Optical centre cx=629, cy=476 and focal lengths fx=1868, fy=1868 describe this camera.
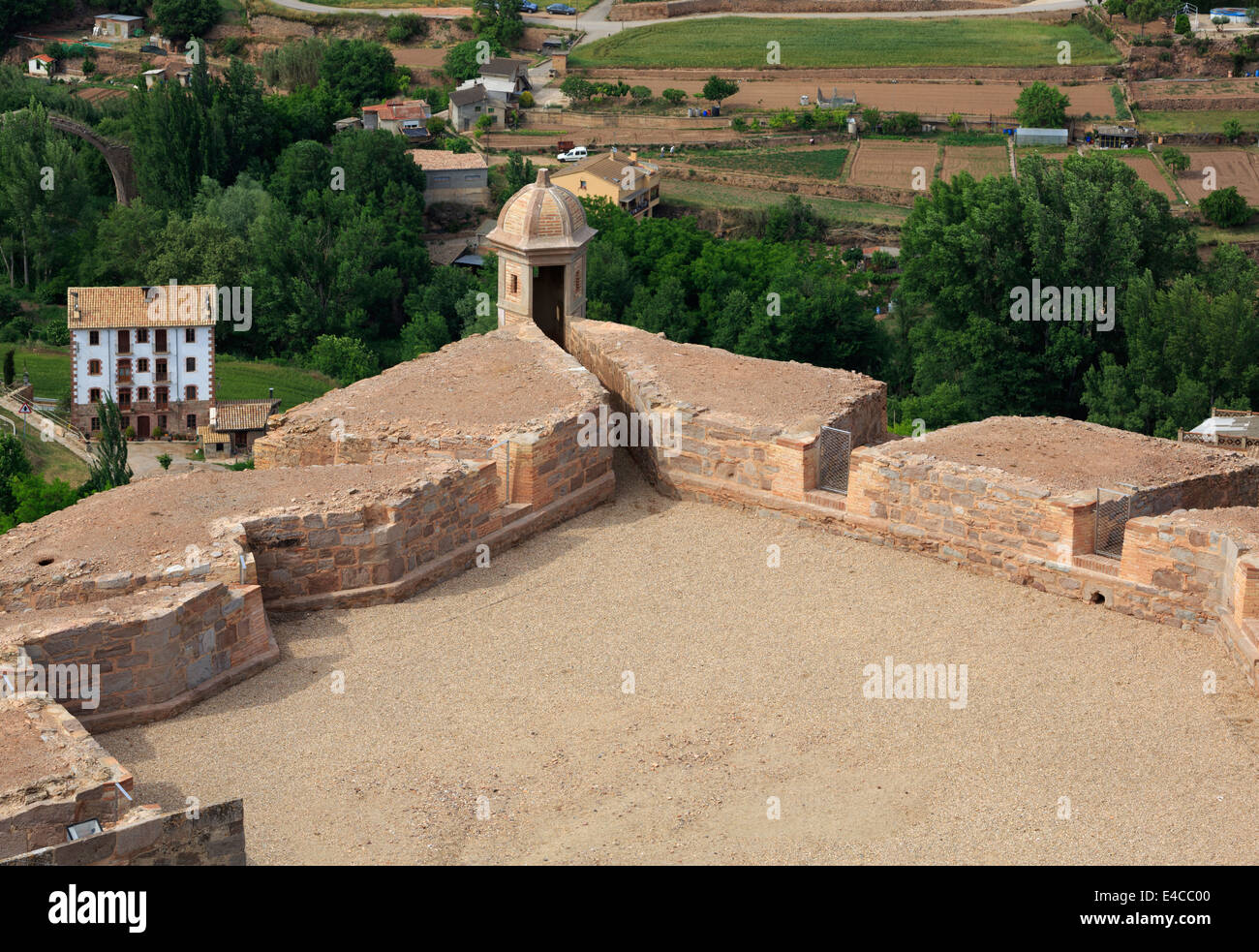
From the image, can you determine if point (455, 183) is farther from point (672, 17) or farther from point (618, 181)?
point (672, 17)

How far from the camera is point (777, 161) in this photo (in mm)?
116188

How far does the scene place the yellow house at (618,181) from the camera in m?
Result: 104

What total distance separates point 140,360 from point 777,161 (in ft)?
154

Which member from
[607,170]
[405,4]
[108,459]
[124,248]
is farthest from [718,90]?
[108,459]

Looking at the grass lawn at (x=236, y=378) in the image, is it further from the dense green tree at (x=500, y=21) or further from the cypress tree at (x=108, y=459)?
the dense green tree at (x=500, y=21)

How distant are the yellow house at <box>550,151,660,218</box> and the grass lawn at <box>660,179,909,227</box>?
1961 millimetres

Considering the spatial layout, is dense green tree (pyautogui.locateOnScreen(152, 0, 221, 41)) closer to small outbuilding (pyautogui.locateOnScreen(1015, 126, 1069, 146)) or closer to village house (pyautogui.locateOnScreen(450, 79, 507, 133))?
village house (pyautogui.locateOnScreen(450, 79, 507, 133))

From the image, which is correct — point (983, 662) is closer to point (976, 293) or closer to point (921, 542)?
point (921, 542)

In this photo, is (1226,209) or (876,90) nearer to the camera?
(1226,209)

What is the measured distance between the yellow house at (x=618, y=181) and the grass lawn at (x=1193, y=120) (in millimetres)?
31795

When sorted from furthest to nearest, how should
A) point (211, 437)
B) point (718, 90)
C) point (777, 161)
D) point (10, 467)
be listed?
point (718, 90)
point (777, 161)
point (211, 437)
point (10, 467)

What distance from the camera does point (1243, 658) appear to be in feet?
65.1

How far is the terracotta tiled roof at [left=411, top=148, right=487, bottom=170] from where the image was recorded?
111375 millimetres

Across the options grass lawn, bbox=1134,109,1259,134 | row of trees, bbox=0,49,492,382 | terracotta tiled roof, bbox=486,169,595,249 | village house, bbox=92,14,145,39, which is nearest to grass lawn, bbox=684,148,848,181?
grass lawn, bbox=1134,109,1259,134
